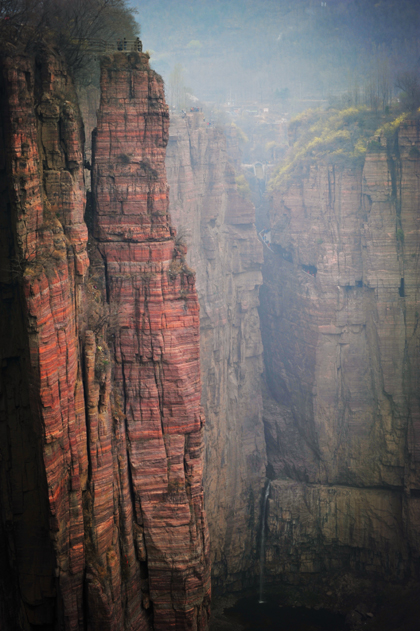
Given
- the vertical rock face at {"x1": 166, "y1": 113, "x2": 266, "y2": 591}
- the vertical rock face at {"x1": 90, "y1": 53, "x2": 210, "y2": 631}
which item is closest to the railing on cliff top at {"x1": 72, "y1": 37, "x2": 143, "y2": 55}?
the vertical rock face at {"x1": 90, "y1": 53, "x2": 210, "y2": 631}

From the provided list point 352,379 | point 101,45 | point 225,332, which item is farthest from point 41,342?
point 352,379

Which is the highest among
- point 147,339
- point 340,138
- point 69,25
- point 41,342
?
point 69,25

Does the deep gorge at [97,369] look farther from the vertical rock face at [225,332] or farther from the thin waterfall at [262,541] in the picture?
the thin waterfall at [262,541]

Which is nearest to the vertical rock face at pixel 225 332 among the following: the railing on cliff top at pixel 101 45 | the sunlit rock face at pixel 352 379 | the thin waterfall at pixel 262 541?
the thin waterfall at pixel 262 541

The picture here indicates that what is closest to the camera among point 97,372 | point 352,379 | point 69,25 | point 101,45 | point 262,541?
point 97,372

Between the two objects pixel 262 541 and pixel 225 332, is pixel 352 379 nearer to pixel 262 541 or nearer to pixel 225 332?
pixel 225 332

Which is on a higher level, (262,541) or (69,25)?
Answer: (69,25)

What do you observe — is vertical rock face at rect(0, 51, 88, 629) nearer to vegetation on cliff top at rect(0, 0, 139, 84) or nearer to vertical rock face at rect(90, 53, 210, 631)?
vegetation on cliff top at rect(0, 0, 139, 84)
